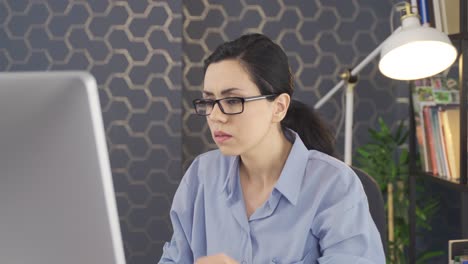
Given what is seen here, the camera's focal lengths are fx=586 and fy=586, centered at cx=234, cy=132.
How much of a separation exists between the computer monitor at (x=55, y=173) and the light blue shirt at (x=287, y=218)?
886 mm

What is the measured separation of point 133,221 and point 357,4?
171cm

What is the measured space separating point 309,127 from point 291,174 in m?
0.25

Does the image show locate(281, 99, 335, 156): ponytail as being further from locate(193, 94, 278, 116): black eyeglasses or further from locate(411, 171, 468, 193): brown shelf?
locate(411, 171, 468, 193): brown shelf

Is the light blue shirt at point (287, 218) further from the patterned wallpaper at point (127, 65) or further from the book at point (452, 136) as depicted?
the patterned wallpaper at point (127, 65)

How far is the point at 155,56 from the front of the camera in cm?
309

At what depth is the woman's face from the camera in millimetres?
1448

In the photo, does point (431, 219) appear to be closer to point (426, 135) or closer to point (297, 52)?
point (426, 135)

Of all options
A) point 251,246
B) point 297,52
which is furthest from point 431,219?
point 251,246

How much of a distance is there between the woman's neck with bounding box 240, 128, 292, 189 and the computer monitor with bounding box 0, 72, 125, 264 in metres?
1.02

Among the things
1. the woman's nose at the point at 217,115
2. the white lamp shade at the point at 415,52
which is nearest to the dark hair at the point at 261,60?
the woman's nose at the point at 217,115

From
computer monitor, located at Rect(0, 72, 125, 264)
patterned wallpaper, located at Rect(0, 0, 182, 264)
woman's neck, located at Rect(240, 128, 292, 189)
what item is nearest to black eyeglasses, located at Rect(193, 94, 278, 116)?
woman's neck, located at Rect(240, 128, 292, 189)

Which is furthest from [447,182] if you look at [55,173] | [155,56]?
[55,173]

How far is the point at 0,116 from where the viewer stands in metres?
0.47

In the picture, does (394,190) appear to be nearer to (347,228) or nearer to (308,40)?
(308,40)
